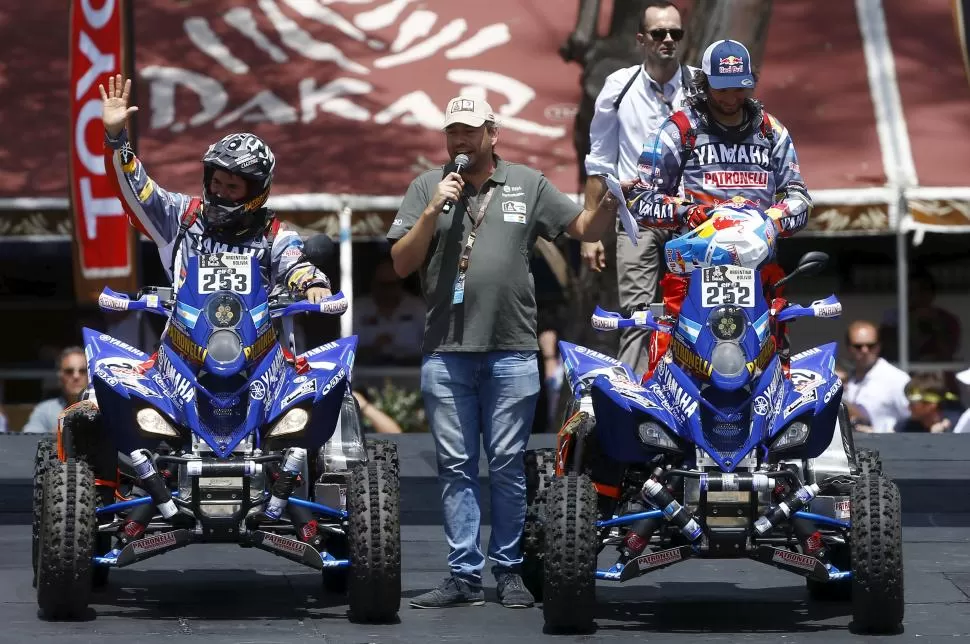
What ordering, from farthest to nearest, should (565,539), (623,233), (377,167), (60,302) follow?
(60,302) < (377,167) < (623,233) < (565,539)

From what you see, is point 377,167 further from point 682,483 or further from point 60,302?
point 682,483

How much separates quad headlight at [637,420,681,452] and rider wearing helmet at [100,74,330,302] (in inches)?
59.8

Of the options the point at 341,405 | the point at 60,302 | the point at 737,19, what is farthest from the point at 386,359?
the point at 341,405

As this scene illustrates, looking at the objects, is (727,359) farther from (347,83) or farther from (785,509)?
(347,83)

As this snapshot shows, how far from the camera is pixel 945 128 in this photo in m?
16.0

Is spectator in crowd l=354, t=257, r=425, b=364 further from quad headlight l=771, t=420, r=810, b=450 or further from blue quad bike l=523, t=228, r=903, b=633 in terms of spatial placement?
quad headlight l=771, t=420, r=810, b=450

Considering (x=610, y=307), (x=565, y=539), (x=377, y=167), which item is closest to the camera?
(x=565, y=539)

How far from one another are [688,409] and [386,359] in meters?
8.61

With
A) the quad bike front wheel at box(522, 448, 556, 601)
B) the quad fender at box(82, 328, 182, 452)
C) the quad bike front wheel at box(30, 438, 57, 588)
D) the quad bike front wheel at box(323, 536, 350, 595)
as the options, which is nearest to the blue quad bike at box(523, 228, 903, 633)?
the quad bike front wheel at box(522, 448, 556, 601)

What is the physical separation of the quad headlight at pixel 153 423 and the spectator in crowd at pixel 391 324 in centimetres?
829

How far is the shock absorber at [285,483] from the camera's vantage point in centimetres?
841

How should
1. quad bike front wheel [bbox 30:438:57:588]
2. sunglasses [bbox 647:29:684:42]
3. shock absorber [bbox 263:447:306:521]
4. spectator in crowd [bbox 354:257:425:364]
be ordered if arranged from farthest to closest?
1. spectator in crowd [bbox 354:257:425:364]
2. sunglasses [bbox 647:29:684:42]
3. quad bike front wheel [bbox 30:438:57:588]
4. shock absorber [bbox 263:447:306:521]

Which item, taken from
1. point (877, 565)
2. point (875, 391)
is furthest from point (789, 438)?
point (875, 391)

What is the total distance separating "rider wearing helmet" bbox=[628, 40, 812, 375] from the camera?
29.4 ft
